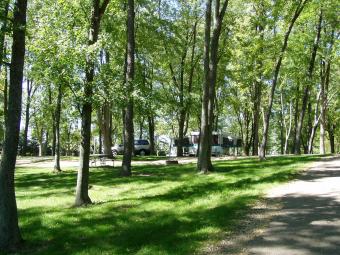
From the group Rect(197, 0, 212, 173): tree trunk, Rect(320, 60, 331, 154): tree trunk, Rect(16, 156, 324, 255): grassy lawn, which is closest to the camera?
Rect(16, 156, 324, 255): grassy lawn

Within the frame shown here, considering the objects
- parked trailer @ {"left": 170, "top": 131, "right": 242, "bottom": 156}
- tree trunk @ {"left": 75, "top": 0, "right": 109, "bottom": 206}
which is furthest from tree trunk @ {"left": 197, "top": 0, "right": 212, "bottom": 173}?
parked trailer @ {"left": 170, "top": 131, "right": 242, "bottom": 156}

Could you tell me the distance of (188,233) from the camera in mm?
8617

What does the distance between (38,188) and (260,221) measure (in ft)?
35.8

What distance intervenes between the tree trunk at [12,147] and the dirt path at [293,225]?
425cm

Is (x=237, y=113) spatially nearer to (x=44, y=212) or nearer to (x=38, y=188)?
(x=38, y=188)

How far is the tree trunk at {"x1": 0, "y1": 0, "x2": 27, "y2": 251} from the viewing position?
344 inches

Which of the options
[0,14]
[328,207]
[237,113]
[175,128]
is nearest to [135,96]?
[0,14]

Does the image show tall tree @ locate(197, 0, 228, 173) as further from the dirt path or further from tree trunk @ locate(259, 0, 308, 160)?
tree trunk @ locate(259, 0, 308, 160)

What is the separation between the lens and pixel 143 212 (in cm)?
1105

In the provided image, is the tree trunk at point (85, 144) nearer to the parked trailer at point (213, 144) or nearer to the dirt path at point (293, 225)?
the dirt path at point (293, 225)

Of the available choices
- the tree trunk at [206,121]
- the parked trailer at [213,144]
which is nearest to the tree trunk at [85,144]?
the tree trunk at [206,121]

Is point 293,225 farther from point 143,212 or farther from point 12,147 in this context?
point 12,147

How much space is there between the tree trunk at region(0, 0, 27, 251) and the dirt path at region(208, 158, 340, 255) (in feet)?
13.9

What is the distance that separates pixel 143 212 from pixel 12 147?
384 centimetres
